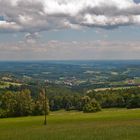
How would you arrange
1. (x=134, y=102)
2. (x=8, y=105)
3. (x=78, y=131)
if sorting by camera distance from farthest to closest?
(x=134, y=102), (x=8, y=105), (x=78, y=131)

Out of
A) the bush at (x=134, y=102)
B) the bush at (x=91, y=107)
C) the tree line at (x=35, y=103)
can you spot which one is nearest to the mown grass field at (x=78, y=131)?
the tree line at (x=35, y=103)

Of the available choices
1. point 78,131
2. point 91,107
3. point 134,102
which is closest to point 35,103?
point 91,107

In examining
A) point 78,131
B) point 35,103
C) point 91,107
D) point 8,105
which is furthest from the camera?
point 91,107

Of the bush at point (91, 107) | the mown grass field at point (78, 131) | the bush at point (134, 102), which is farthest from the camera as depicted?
the bush at point (134, 102)

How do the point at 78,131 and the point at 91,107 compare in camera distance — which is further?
the point at 91,107

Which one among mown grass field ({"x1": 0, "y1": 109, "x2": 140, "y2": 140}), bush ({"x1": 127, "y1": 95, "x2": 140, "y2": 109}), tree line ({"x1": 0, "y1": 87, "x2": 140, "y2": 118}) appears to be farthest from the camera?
bush ({"x1": 127, "y1": 95, "x2": 140, "y2": 109})

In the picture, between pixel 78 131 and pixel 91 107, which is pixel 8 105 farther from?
pixel 78 131

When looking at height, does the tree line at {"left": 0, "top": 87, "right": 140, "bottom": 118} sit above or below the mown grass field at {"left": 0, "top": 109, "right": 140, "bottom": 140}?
below

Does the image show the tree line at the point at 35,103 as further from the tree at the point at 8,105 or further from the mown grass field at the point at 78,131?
the mown grass field at the point at 78,131

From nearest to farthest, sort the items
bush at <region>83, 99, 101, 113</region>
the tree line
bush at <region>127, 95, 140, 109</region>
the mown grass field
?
the mown grass field → the tree line → bush at <region>83, 99, 101, 113</region> → bush at <region>127, 95, 140, 109</region>

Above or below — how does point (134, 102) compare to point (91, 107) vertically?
above

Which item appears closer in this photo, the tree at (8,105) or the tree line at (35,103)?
the tree line at (35,103)

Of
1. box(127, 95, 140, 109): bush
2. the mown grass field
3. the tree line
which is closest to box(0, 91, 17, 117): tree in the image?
the tree line

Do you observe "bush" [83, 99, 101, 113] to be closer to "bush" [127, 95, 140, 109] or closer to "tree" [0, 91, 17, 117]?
"bush" [127, 95, 140, 109]
